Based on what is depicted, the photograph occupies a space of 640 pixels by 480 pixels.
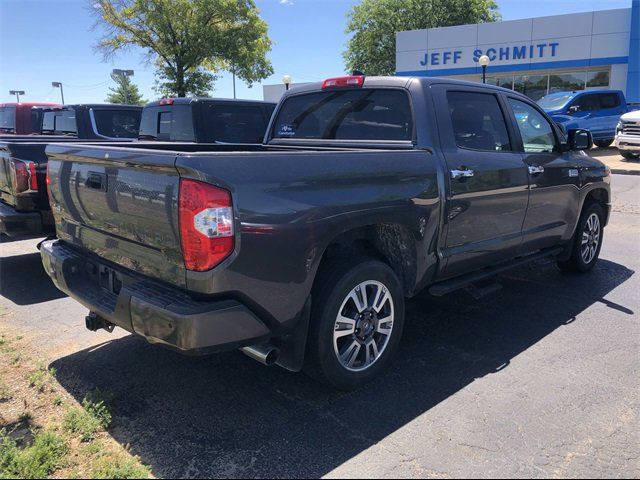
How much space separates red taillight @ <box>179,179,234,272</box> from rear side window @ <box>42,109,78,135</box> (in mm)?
8220

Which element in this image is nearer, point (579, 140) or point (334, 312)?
point (334, 312)

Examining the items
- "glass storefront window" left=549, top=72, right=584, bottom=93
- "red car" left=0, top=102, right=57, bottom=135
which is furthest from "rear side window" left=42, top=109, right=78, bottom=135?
"glass storefront window" left=549, top=72, right=584, bottom=93

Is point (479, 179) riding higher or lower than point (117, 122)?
lower

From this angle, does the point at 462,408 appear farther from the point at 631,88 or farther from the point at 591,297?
the point at 631,88

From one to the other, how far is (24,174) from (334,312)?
12.9ft

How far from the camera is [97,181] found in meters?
3.13

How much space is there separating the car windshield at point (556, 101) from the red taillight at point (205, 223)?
18014 millimetres

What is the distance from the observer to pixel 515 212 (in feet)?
14.9

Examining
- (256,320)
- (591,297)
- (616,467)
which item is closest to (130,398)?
(256,320)

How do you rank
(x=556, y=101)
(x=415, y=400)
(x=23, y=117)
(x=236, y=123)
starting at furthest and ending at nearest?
(x=556, y=101), (x=23, y=117), (x=236, y=123), (x=415, y=400)

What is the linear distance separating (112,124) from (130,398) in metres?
7.67

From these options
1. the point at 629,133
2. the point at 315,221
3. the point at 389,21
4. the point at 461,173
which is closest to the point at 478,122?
the point at 461,173

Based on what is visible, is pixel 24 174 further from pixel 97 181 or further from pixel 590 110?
pixel 590 110

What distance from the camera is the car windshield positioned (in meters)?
18.0
